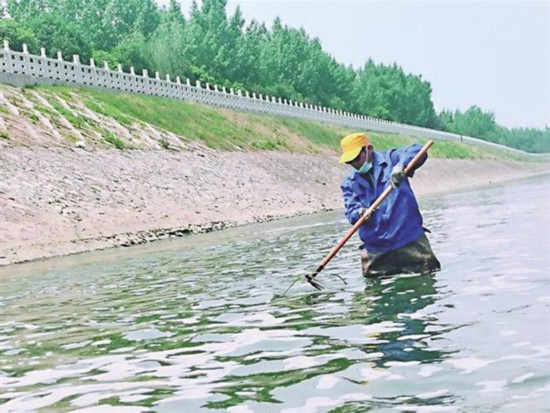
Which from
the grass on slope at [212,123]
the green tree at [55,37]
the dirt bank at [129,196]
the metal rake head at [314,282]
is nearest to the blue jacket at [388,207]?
the metal rake head at [314,282]

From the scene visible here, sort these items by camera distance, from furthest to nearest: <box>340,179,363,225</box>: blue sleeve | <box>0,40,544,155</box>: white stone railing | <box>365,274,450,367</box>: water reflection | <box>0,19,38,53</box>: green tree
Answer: <box>0,19,38,53</box>: green tree < <box>0,40,544,155</box>: white stone railing < <box>340,179,363,225</box>: blue sleeve < <box>365,274,450,367</box>: water reflection

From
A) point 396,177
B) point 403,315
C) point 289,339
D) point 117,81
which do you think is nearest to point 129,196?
point 396,177

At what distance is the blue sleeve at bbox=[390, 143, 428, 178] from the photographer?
9156 millimetres

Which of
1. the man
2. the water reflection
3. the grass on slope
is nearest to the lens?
the water reflection

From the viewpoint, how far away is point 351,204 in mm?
9820

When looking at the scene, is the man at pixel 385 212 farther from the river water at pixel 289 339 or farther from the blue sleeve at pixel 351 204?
the river water at pixel 289 339

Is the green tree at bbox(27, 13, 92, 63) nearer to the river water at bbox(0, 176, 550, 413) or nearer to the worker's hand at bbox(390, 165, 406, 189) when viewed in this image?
the river water at bbox(0, 176, 550, 413)

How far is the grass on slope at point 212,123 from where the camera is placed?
3769 cm

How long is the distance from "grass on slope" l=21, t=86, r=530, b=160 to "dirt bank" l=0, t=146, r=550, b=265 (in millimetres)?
3053

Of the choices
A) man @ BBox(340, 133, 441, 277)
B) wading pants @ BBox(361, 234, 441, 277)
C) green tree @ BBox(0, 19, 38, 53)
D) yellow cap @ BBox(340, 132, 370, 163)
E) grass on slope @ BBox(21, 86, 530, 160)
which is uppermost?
green tree @ BBox(0, 19, 38, 53)

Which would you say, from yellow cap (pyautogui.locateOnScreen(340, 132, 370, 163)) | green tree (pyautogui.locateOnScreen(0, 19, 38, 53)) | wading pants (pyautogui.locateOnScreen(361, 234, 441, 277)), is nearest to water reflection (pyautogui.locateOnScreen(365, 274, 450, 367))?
wading pants (pyautogui.locateOnScreen(361, 234, 441, 277))

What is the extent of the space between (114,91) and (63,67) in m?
4.33

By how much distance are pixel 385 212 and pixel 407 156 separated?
2.37 ft

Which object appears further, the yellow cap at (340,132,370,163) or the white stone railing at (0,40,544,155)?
the white stone railing at (0,40,544,155)
